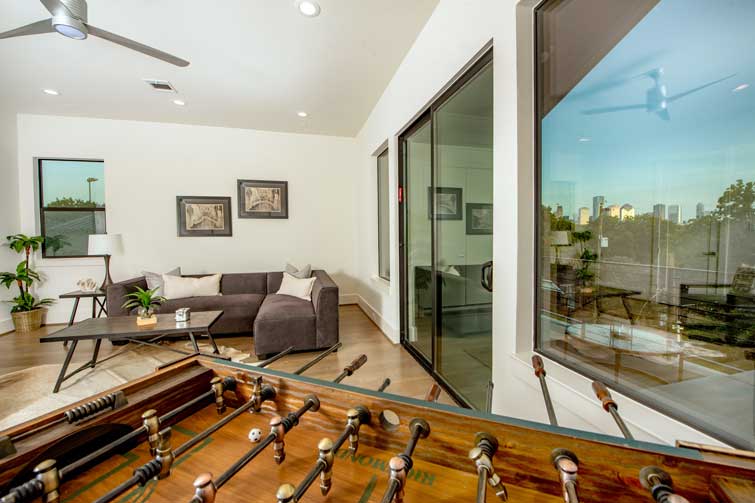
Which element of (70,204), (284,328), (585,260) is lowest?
(284,328)

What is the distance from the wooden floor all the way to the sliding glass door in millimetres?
201

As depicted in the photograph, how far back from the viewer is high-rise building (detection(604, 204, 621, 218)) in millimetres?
1084

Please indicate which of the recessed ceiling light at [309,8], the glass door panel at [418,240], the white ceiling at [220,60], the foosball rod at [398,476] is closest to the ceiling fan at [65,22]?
the white ceiling at [220,60]

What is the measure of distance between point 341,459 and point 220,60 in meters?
3.54

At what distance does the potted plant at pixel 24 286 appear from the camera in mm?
3904

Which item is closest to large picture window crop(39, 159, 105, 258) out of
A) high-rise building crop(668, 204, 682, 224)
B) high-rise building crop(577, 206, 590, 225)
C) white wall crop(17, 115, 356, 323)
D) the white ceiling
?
white wall crop(17, 115, 356, 323)

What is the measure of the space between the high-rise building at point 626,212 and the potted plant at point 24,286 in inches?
244

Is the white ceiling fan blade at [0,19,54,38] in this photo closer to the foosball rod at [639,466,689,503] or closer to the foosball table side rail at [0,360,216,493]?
the foosball table side rail at [0,360,216,493]

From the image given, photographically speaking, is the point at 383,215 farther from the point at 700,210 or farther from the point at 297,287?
the point at 700,210

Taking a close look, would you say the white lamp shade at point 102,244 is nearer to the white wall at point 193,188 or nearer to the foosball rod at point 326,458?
the white wall at point 193,188

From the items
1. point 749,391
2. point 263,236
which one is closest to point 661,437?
point 749,391

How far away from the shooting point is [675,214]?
907mm

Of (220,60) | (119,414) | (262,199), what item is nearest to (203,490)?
(119,414)

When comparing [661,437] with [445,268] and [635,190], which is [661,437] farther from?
[445,268]
